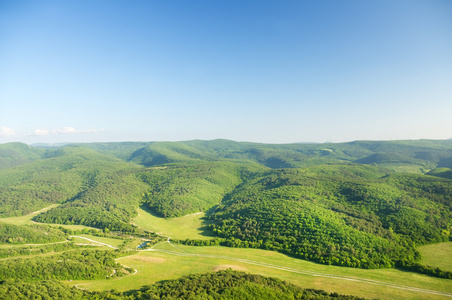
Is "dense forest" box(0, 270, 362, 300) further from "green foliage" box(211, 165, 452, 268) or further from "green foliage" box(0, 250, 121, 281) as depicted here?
"green foliage" box(211, 165, 452, 268)

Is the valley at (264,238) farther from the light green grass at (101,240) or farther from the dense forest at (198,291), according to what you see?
the dense forest at (198,291)

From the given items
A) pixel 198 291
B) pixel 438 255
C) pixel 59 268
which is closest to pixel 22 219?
pixel 59 268

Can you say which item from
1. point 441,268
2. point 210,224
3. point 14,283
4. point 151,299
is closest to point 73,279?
point 14,283

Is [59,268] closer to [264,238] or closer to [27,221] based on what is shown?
[264,238]

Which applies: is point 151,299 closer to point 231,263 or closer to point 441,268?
point 231,263

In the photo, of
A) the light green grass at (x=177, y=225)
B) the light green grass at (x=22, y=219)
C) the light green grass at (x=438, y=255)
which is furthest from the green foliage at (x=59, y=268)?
the light green grass at (x=438, y=255)

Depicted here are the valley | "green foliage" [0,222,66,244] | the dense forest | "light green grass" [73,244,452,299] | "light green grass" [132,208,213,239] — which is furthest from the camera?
"light green grass" [132,208,213,239]

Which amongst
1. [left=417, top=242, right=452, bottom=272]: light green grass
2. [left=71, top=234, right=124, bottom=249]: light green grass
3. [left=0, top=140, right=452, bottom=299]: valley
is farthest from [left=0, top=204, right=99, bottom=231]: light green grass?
[left=417, top=242, right=452, bottom=272]: light green grass
